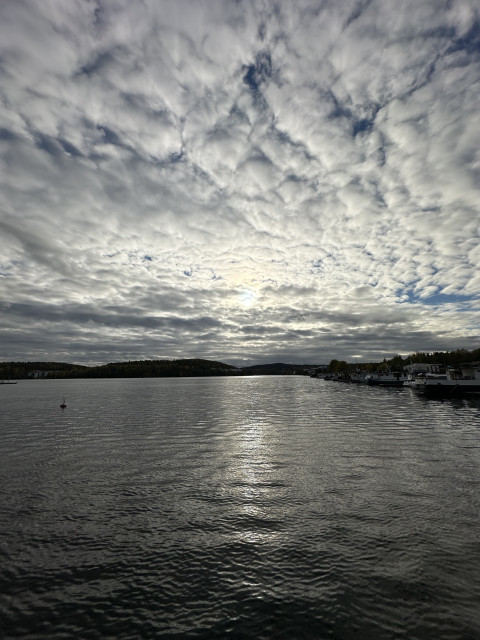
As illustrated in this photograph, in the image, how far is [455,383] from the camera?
283 feet

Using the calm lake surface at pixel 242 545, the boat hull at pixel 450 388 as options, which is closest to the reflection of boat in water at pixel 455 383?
the boat hull at pixel 450 388

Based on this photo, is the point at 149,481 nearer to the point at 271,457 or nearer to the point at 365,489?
the point at 271,457

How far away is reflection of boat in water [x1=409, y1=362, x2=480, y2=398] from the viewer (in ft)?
278

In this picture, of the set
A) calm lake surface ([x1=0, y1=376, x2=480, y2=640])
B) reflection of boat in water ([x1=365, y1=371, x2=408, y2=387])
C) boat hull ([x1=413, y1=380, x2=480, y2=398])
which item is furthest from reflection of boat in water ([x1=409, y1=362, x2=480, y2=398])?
calm lake surface ([x1=0, y1=376, x2=480, y2=640])

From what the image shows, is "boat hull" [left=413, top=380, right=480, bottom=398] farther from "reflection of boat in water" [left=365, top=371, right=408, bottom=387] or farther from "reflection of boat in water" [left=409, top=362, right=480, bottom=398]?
"reflection of boat in water" [left=365, top=371, right=408, bottom=387]

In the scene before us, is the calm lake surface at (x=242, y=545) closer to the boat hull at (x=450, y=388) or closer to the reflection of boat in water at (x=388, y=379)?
the boat hull at (x=450, y=388)

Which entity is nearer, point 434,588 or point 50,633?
point 50,633

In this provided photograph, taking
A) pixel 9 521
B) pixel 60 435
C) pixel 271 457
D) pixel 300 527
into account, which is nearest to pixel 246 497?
pixel 300 527

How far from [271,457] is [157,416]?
3141cm

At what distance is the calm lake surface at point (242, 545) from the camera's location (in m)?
9.01

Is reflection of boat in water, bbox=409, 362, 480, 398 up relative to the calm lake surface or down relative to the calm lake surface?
up

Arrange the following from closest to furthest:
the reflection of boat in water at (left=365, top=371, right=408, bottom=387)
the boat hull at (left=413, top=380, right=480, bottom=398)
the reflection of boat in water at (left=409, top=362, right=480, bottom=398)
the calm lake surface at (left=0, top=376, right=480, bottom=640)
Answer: the calm lake surface at (left=0, top=376, right=480, bottom=640) → the boat hull at (left=413, top=380, right=480, bottom=398) → the reflection of boat in water at (left=409, top=362, right=480, bottom=398) → the reflection of boat in water at (left=365, top=371, right=408, bottom=387)

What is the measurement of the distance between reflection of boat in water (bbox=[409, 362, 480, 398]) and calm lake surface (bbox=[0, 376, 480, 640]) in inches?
2739

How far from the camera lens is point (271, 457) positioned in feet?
87.6
